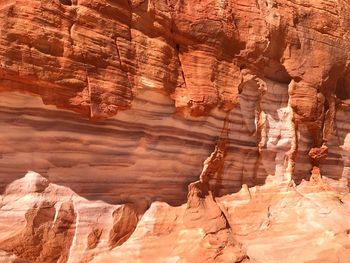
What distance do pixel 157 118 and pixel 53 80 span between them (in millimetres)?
1443

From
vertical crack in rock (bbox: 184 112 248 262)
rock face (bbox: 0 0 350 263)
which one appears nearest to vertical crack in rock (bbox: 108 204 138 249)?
rock face (bbox: 0 0 350 263)

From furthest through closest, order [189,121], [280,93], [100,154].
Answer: [280,93] < [189,121] < [100,154]

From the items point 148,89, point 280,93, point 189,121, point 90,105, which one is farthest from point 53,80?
point 280,93

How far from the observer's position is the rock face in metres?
4.68

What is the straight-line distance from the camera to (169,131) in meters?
5.80

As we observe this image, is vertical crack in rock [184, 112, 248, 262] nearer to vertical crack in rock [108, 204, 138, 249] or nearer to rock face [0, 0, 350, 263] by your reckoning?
rock face [0, 0, 350, 263]

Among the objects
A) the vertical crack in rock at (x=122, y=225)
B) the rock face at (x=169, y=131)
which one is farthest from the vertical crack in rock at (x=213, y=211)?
the vertical crack in rock at (x=122, y=225)

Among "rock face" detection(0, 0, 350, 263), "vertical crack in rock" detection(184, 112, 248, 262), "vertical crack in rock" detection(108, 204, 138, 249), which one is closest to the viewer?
"rock face" detection(0, 0, 350, 263)

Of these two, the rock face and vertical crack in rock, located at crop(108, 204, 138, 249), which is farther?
vertical crack in rock, located at crop(108, 204, 138, 249)

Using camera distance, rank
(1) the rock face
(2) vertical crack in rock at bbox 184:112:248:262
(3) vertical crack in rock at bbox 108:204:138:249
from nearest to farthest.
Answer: (1) the rock face, (3) vertical crack in rock at bbox 108:204:138:249, (2) vertical crack in rock at bbox 184:112:248:262

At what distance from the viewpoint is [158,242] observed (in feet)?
17.8

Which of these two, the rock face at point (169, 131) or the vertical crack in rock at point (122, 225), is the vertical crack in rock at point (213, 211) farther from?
the vertical crack in rock at point (122, 225)

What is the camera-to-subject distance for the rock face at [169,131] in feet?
15.3

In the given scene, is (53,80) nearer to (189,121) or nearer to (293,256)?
(189,121)
